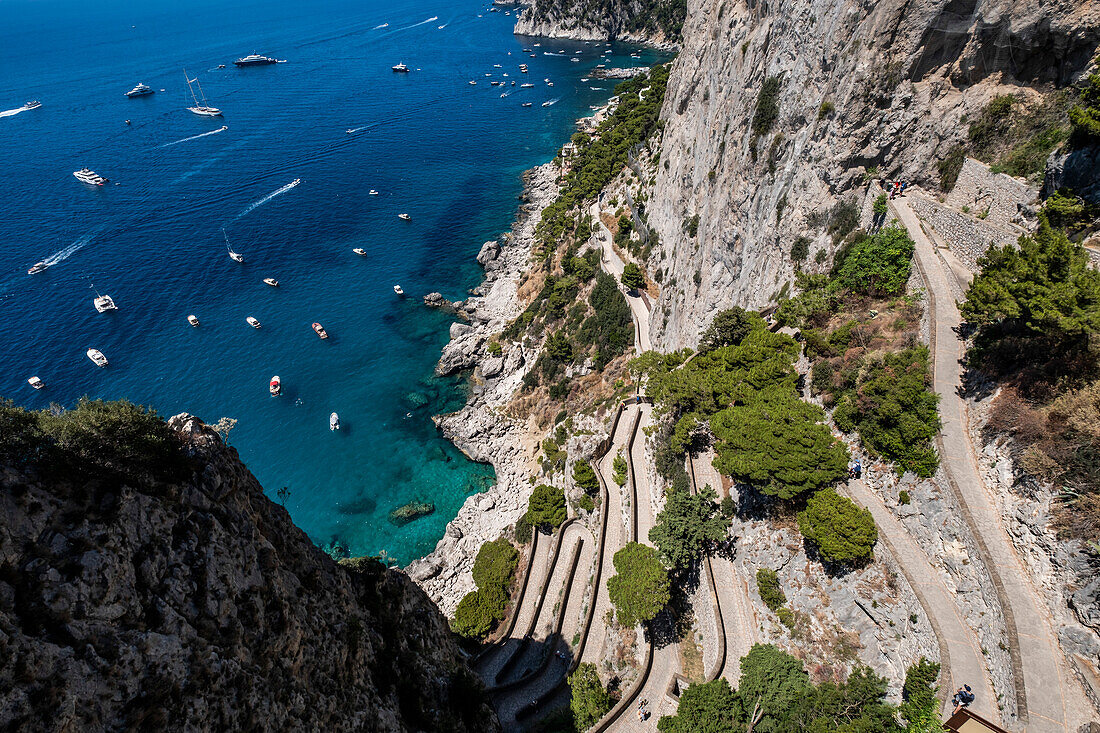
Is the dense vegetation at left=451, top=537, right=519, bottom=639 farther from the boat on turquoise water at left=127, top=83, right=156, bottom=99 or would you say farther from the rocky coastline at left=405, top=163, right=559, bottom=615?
the boat on turquoise water at left=127, top=83, right=156, bottom=99

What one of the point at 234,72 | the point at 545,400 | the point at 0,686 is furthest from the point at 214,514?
the point at 234,72

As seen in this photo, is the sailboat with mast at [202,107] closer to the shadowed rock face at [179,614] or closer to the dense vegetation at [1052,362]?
the shadowed rock face at [179,614]

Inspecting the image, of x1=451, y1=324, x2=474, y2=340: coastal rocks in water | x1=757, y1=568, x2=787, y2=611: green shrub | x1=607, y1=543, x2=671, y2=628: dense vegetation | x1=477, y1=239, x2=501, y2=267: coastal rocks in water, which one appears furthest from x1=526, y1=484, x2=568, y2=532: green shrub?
x1=477, y1=239, x2=501, y2=267: coastal rocks in water

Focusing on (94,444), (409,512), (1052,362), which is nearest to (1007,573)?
(1052,362)

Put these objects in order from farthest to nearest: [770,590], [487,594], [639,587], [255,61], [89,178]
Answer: [255,61]
[89,178]
[487,594]
[639,587]
[770,590]

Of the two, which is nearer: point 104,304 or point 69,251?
point 104,304

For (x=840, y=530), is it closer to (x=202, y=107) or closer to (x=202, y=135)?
(x=202, y=135)

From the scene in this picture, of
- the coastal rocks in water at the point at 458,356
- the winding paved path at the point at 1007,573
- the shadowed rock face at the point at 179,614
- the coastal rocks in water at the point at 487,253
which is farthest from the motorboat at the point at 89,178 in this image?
the winding paved path at the point at 1007,573

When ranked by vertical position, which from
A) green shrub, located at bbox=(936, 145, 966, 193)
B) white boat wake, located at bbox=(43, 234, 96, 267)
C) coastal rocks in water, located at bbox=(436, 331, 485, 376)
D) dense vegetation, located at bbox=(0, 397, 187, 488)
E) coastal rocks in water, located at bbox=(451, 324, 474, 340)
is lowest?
white boat wake, located at bbox=(43, 234, 96, 267)
